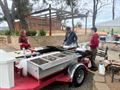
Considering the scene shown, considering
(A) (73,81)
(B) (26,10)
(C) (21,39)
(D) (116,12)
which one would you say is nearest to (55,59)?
(A) (73,81)

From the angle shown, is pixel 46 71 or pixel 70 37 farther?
pixel 70 37

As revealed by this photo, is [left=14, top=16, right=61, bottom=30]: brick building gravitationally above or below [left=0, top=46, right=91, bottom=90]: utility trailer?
above

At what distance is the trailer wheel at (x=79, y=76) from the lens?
505cm

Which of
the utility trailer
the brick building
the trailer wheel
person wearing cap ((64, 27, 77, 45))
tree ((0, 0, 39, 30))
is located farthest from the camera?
the brick building

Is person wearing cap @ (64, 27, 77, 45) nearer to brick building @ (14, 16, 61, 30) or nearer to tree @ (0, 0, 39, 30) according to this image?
tree @ (0, 0, 39, 30)

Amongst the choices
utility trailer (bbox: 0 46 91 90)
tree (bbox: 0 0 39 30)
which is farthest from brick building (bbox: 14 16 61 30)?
utility trailer (bbox: 0 46 91 90)

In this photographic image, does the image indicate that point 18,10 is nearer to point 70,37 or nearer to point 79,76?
point 70,37

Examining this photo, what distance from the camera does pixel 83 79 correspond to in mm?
5453

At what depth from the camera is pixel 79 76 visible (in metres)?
5.30

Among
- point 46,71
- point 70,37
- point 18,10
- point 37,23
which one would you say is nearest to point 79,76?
point 46,71

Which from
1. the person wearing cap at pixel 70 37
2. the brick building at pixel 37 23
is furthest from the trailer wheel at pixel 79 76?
the brick building at pixel 37 23

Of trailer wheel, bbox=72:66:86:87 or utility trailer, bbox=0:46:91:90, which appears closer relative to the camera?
utility trailer, bbox=0:46:91:90

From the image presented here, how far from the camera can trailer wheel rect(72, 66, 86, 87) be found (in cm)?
505

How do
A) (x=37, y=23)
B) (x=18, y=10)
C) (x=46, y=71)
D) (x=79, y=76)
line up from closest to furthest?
(x=46, y=71)
(x=79, y=76)
(x=18, y=10)
(x=37, y=23)
